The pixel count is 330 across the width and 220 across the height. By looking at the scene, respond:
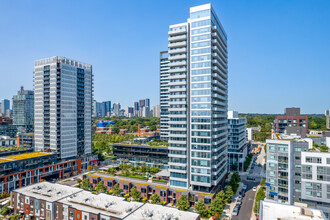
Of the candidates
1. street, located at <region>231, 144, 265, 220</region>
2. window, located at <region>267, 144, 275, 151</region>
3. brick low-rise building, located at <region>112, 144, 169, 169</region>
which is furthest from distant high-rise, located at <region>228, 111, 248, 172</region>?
window, located at <region>267, 144, 275, 151</region>

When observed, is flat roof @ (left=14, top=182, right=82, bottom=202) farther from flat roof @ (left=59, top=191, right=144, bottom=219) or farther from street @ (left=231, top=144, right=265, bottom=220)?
street @ (left=231, top=144, right=265, bottom=220)

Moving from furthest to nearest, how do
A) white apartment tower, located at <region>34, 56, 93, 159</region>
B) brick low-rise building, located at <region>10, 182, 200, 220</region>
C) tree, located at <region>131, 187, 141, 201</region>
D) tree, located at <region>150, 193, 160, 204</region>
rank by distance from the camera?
white apartment tower, located at <region>34, 56, 93, 159</region>, tree, located at <region>131, 187, 141, 201</region>, tree, located at <region>150, 193, 160, 204</region>, brick low-rise building, located at <region>10, 182, 200, 220</region>

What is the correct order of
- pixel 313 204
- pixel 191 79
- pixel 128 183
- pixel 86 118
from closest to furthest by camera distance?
1. pixel 313 204
2. pixel 191 79
3. pixel 128 183
4. pixel 86 118

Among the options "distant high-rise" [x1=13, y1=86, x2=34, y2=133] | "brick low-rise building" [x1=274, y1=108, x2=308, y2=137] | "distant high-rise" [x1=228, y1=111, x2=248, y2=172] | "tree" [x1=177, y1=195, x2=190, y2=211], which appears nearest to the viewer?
"tree" [x1=177, y1=195, x2=190, y2=211]

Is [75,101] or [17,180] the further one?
[75,101]

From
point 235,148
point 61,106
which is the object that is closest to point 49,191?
point 61,106

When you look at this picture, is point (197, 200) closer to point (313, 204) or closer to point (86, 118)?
point (313, 204)

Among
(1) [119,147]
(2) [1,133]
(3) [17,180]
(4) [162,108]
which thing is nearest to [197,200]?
(1) [119,147]
